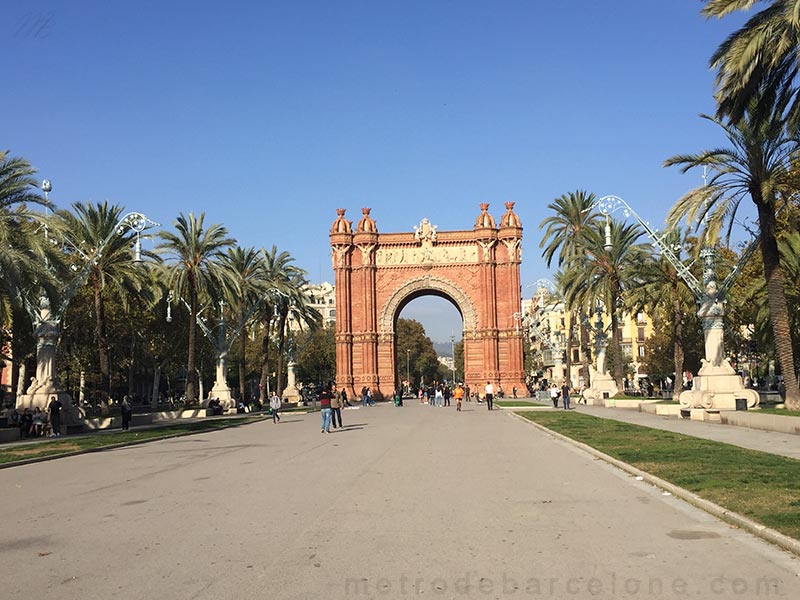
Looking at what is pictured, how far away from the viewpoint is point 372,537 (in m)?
8.14

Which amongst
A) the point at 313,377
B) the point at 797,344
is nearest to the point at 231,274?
the point at 797,344

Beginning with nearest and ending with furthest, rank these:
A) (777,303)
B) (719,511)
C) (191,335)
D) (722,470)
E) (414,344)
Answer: (719,511), (722,470), (777,303), (191,335), (414,344)

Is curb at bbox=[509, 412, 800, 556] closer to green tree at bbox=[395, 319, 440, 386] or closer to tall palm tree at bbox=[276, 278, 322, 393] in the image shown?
tall palm tree at bbox=[276, 278, 322, 393]

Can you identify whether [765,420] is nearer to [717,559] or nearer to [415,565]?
[717,559]

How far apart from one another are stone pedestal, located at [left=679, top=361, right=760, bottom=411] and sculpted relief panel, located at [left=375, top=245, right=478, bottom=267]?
44.7m

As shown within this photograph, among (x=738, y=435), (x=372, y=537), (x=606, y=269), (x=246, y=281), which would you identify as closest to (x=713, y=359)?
(x=738, y=435)

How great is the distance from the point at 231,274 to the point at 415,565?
38130 mm

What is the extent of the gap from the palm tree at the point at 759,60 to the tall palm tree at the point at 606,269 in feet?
75.6

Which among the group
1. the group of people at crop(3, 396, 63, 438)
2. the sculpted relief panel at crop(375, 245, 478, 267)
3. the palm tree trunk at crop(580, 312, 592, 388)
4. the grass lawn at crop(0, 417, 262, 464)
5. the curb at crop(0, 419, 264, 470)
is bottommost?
the curb at crop(0, 419, 264, 470)

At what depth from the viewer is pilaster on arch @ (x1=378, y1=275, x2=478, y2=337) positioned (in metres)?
71.5

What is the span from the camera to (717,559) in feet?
22.9

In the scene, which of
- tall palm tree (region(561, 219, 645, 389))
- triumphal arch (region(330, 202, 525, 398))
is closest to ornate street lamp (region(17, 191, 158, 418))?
tall palm tree (region(561, 219, 645, 389))

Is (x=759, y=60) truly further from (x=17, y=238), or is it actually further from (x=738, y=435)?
(x=17, y=238)

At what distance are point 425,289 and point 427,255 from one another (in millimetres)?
3132
